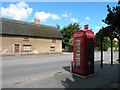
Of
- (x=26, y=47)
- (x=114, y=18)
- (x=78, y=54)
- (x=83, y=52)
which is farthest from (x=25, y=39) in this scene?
(x=114, y=18)

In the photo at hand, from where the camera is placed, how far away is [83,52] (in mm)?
4715

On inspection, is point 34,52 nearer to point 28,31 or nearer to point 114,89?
point 28,31

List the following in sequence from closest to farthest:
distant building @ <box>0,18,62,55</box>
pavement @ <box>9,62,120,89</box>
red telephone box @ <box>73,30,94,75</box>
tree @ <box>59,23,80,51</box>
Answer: pavement @ <box>9,62,120,89</box> → red telephone box @ <box>73,30,94,75</box> → distant building @ <box>0,18,62,55</box> → tree @ <box>59,23,80,51</box>

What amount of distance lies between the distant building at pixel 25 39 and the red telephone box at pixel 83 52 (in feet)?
48.5

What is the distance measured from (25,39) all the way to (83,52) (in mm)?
15591

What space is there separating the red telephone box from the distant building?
582 inches

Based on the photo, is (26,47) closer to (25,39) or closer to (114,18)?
(25,39)

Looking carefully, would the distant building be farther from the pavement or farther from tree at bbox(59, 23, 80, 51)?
the pavement

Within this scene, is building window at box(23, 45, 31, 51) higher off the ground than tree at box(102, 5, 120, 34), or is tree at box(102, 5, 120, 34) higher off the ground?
tree at box(102, 5, 120, 34)

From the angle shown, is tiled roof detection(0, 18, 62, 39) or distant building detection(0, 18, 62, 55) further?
tiled roof detection(0, 18, 62, 39)

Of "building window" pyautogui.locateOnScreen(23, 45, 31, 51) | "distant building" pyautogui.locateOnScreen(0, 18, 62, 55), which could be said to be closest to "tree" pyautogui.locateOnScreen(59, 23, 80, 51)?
"distant building" pyautogui.locateOnScreen(0, 18, 62, 55)

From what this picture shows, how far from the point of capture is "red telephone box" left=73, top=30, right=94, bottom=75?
4.71 m

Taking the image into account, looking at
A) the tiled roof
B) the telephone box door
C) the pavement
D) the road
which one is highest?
the tiled roof

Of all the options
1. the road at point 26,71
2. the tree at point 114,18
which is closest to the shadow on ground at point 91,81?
the road at point 26,71
